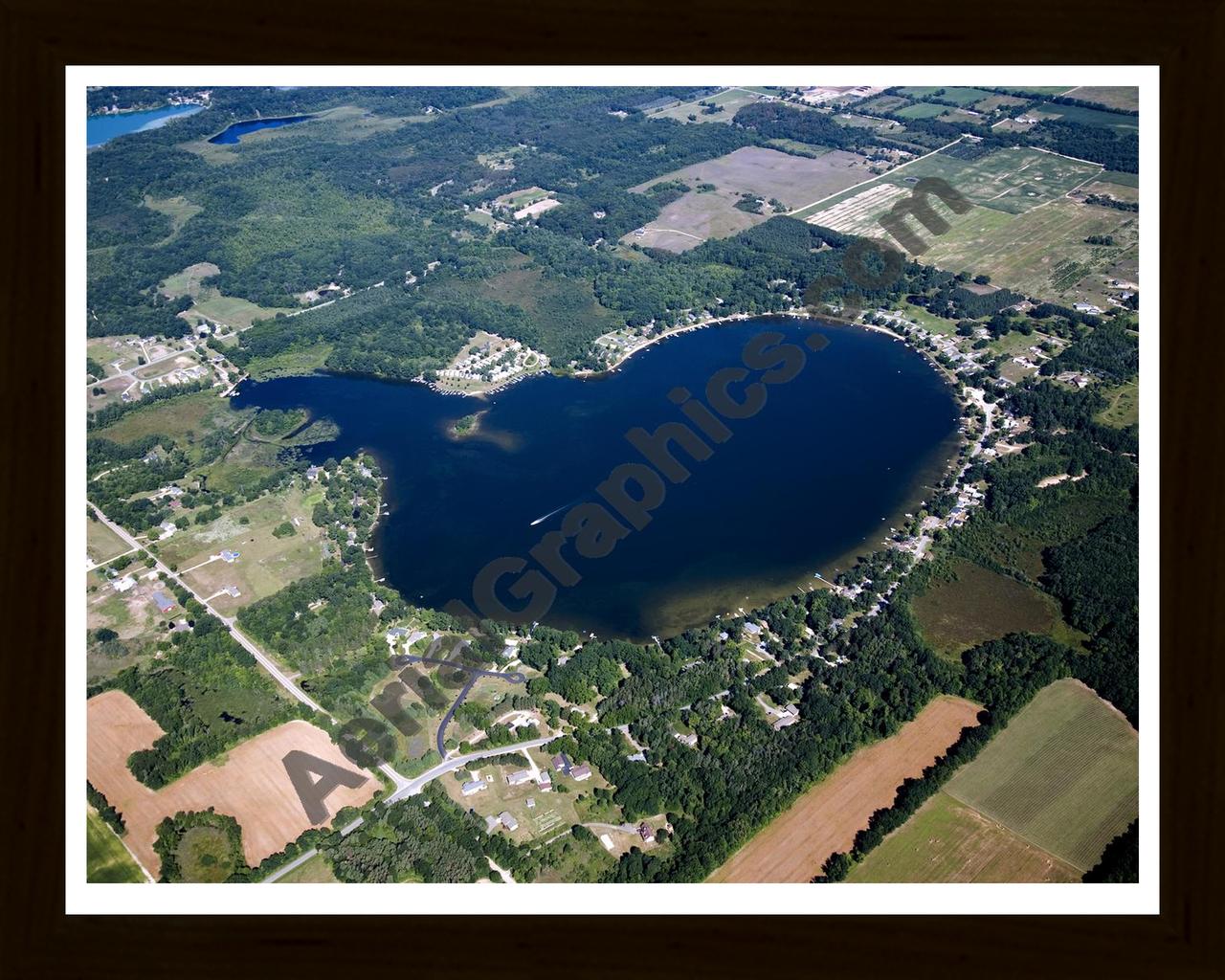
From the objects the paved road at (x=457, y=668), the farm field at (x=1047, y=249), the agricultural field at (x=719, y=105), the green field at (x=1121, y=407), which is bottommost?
the paved road at (x=457, y=668)

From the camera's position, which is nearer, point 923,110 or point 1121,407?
point 1121,407

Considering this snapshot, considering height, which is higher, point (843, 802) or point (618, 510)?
point (618, 510)

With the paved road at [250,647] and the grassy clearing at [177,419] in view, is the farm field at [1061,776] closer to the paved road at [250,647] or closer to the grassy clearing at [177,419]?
the paved road at [250,647]

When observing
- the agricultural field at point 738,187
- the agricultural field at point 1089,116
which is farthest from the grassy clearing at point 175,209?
the agricultural field at point 1089,116

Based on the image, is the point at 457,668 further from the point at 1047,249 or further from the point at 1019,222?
the point at 1019,222

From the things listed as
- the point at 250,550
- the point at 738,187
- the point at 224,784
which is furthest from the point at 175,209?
the point at 224,784

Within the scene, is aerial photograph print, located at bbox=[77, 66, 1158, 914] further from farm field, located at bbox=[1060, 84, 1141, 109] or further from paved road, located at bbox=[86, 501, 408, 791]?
farm field, located at bbox=[1060, 84, 1141, 109]
